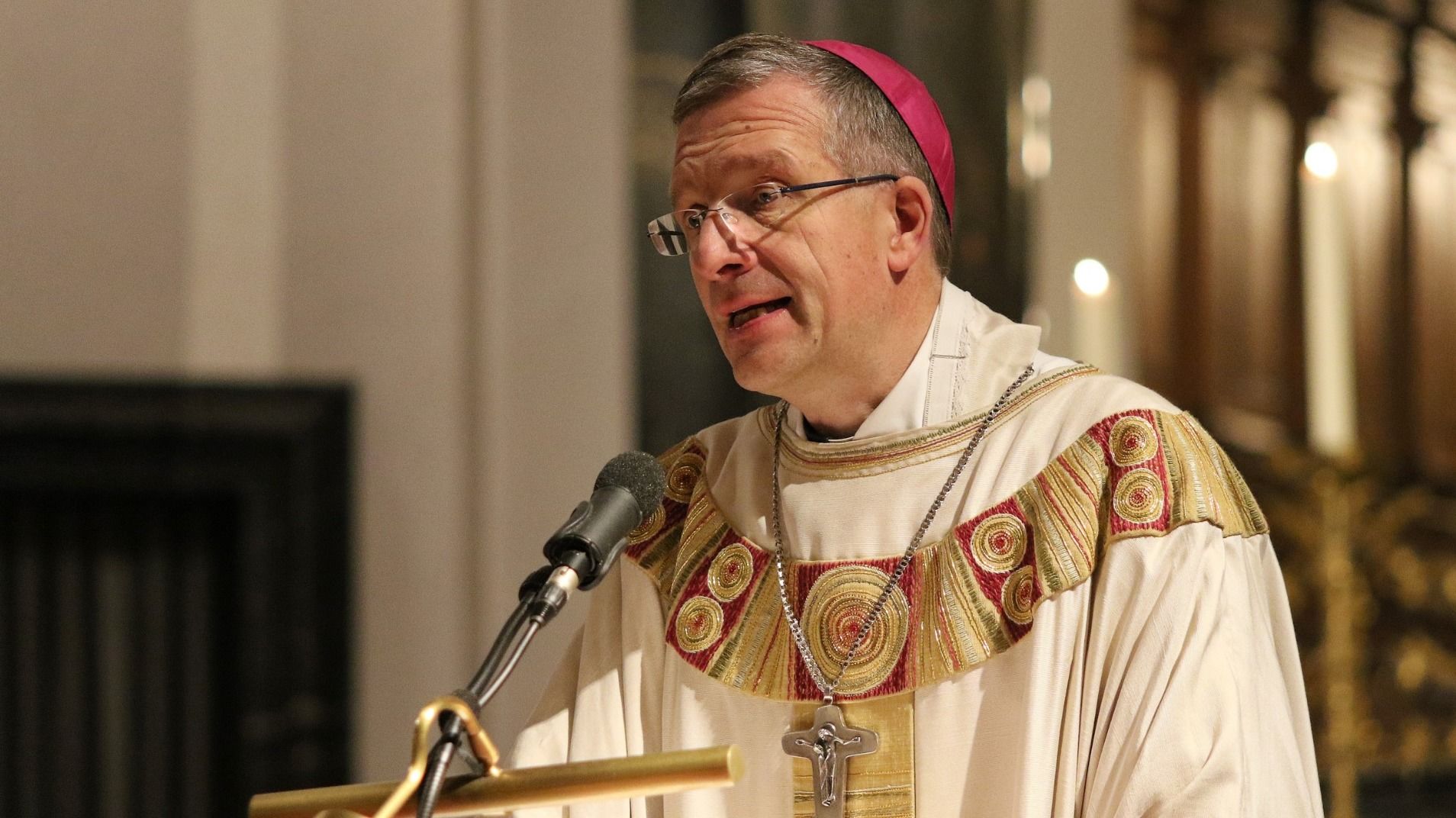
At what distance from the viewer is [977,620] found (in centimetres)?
221

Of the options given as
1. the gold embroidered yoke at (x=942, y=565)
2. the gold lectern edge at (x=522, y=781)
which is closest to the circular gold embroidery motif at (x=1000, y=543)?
the gold embroidered yoke at (x=942, y=565)

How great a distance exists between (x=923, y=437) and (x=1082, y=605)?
1.21 feet

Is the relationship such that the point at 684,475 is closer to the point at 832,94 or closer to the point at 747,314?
the point at 747,314

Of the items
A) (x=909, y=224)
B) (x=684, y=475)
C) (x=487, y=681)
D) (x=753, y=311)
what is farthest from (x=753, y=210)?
(x=487, y=681)

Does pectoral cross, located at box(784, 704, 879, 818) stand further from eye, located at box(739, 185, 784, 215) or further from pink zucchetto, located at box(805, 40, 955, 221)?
pink zucchetto, located at box(805, 40, 955, 221)

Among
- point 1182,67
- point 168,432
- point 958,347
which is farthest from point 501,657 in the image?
point 1182,67

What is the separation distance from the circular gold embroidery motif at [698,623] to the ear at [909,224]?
1.82 feet

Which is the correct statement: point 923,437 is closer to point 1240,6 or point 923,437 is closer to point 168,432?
point 168,432

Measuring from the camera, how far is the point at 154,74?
196 inches

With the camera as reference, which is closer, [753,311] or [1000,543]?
[1000,543]

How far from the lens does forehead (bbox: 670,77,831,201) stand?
232 cm

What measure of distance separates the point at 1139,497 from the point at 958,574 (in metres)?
0.27

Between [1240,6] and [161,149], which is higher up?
[1240,6]

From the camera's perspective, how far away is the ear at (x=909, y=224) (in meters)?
2.40
